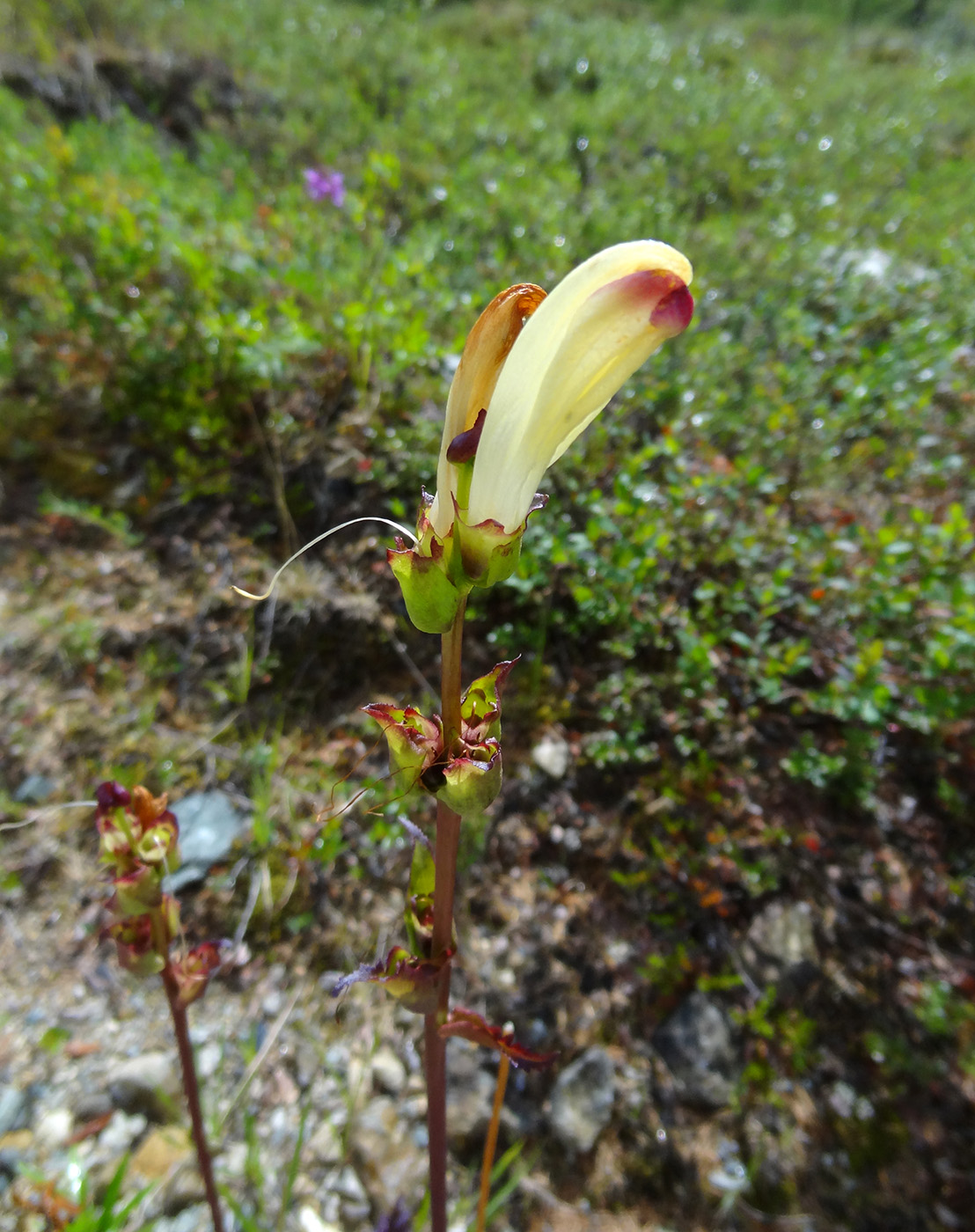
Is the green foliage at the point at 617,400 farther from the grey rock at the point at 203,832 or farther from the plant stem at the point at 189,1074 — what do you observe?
the plant stem at the point at 189,1074

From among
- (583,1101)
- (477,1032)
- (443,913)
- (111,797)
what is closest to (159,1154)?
(583,1101)

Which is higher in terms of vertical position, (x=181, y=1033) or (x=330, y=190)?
(x=330, y=190)

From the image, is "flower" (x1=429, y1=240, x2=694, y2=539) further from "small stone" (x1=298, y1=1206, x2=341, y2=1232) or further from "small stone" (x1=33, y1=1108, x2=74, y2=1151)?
"small stone" (x1=33, y1=1108, x2=74, y2=1151)

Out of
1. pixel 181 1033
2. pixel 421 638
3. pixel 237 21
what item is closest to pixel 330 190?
pixel 421 638

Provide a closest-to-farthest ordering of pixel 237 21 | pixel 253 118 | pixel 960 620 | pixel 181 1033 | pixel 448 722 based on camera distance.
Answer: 1. pixel 448 722
2. pixel 181 1033
3. pixel 960 620
4. pixel 253 118
5. pixel 237 21

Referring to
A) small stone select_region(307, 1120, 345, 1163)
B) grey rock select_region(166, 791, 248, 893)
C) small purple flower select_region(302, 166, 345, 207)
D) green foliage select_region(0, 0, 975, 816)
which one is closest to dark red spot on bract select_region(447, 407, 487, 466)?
green foliage select_region(0, 0, 975, 816)

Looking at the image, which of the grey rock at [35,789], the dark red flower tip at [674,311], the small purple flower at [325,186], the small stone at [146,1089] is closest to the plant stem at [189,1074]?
the small stone at [146,1089]

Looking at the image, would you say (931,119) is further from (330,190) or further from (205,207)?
(205,207)
